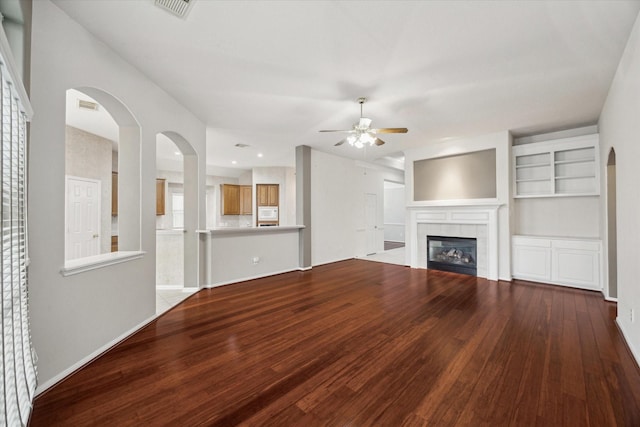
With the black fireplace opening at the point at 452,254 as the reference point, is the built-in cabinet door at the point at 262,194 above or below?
above

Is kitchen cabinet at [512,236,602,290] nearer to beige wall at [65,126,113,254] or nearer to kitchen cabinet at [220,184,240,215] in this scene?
kitchen cabinet at [220,184,240,215]

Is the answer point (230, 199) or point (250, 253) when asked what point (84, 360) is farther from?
point (230, 199)

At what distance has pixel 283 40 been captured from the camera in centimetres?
235

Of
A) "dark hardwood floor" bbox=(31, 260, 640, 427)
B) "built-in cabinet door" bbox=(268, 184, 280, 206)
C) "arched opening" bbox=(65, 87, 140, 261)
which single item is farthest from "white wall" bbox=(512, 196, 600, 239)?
"arched opening" bbox=(65, 87, 140, 261)

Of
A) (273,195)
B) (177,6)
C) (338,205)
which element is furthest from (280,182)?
(177,6)

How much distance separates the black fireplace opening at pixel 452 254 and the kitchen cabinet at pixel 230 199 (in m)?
6.32

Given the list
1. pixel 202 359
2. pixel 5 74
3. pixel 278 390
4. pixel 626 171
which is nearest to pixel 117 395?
pixel 202 359

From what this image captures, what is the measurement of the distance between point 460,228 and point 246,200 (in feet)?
22.1

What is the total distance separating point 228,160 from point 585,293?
8.13 m

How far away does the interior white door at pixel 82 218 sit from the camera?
4688mm

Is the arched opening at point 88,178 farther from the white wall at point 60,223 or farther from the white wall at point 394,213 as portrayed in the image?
the white wall at point 394,213

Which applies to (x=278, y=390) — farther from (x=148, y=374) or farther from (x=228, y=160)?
(x=228, y=160)

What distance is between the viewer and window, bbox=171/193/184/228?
8320 millimetres

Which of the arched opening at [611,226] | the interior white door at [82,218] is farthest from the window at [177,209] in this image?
the arched opening at [611,226]
